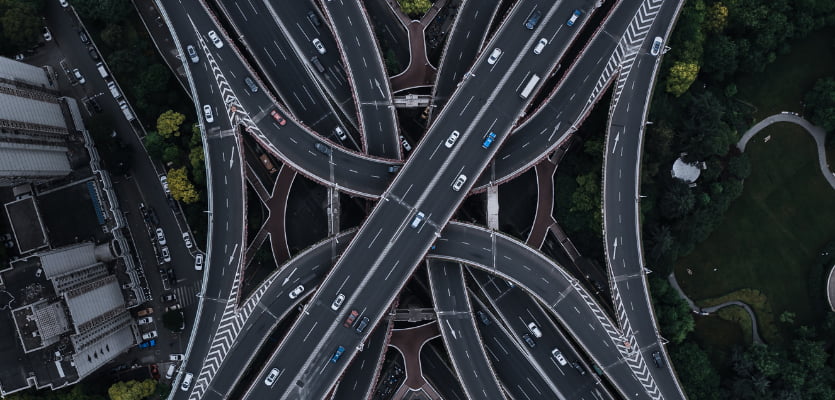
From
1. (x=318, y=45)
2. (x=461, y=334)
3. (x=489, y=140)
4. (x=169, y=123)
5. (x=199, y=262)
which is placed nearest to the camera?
(x=489, y=140)

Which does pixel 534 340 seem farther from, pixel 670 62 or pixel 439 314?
pixel 670 62

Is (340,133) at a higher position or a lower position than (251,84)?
lower

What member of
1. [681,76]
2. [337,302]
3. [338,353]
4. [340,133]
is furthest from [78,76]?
[681,76]

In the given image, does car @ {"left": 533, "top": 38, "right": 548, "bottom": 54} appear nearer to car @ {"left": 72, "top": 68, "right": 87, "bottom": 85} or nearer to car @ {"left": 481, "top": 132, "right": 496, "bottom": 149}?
car @ {"left": 481, "top": 132, "right": 496, "bottom": 149}

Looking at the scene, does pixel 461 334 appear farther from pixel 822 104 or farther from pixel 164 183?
pixel 822 104

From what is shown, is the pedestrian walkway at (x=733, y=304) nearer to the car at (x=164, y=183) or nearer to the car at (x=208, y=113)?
the car at (x=208, y=113)

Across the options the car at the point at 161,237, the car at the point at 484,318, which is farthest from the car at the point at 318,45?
the car at the point at 484,318

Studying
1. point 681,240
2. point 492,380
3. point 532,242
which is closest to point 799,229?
point 681,240
